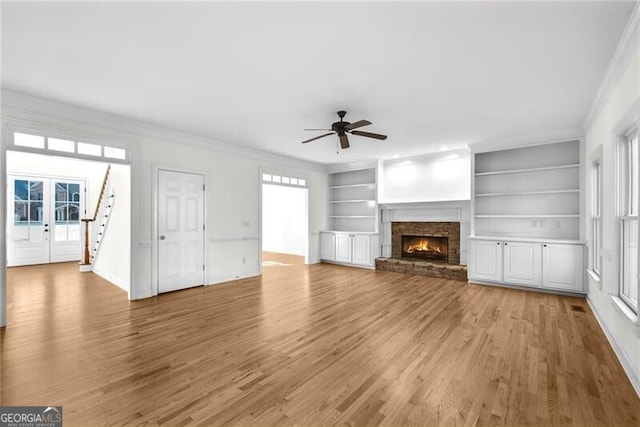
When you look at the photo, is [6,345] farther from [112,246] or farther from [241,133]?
[241,133]

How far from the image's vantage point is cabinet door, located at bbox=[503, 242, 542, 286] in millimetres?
4993

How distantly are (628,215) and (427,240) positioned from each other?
4390 millimetres

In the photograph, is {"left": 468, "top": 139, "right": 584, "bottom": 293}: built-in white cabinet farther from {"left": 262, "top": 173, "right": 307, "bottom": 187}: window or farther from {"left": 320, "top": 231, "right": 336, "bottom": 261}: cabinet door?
{"left": 262, "top": 173, "right": 307, "bottom": 187}: window

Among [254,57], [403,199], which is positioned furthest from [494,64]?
[403,199]

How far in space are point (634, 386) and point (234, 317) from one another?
3770 millimetres

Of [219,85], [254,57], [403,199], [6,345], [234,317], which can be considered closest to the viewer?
[254,57]

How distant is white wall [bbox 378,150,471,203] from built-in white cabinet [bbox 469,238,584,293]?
49.7 inches

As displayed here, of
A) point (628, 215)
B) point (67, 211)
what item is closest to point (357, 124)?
point (628, 215)

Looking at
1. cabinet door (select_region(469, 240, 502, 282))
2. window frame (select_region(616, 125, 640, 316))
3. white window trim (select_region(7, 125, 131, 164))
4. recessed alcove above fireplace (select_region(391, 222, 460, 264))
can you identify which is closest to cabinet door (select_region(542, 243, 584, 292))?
cabinet door (select_region(469, 240, 502, 282))

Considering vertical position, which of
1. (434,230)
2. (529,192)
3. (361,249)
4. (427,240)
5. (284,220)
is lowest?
(361,249)

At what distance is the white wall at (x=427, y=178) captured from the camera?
6.29 meters

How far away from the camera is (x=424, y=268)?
20.9ft

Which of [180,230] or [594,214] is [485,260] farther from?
[180,230]

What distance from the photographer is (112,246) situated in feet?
19.3
